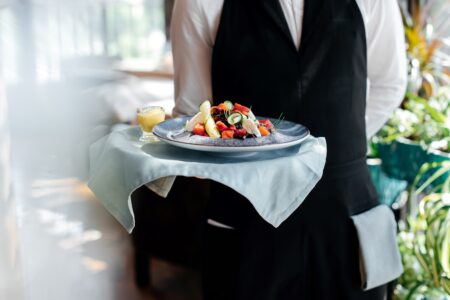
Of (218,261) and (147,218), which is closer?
(218,261)

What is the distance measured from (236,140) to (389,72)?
2.38 ft

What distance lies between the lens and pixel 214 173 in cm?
104

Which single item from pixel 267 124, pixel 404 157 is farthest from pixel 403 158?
pixel 267 124

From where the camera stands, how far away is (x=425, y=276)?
2.23 meters

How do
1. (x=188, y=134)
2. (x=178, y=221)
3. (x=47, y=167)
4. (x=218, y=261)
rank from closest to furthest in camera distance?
(x=188, y=134) < (x=47, y=167) < (x=218, y=261) < (x=178, y=221)

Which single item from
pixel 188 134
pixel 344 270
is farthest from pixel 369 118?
pixel 188 134

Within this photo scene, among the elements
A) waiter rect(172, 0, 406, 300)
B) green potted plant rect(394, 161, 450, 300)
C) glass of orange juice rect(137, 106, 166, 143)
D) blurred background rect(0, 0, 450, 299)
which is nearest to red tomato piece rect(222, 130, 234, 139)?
glass of orange juice rect(137, 106, 166, 143)

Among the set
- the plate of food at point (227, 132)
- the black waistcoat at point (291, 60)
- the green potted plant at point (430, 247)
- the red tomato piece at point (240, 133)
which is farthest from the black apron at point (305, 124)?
the green potted plant at point (430, 247)

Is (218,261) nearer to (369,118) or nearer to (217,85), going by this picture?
(217,85)

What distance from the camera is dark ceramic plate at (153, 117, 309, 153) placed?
3.51ft

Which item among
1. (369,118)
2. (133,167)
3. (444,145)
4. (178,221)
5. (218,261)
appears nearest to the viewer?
(133,167)

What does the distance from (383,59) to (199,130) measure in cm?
69

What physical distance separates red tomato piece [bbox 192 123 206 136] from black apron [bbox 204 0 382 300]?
338mm

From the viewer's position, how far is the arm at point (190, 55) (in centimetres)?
150
